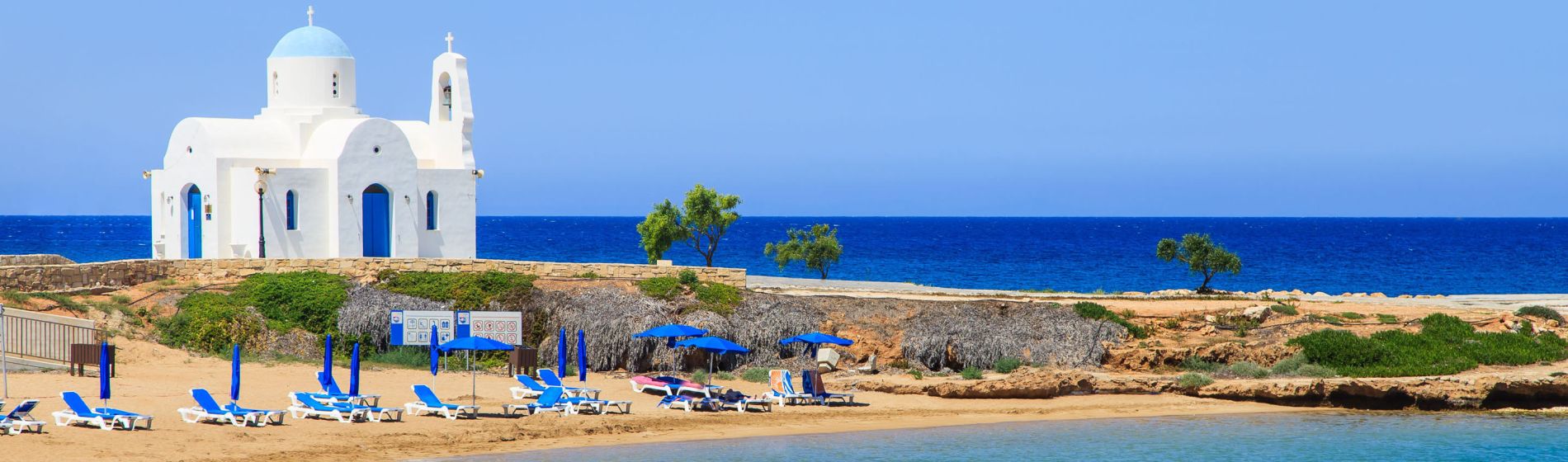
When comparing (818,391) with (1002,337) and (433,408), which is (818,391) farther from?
(433,408)

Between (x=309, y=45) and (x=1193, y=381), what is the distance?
2383 centimetres

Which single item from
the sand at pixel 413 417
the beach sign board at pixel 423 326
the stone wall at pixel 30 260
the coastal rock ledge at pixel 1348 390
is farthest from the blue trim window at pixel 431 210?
the coastal rock ledge at pixel 1348 390

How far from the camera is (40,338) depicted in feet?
89.8

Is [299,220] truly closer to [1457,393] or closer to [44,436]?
[44,436]

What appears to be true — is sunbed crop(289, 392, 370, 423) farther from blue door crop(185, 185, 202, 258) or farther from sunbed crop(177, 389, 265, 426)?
blue door crop(185, 185, 202, 258)

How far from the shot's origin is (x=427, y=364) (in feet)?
101

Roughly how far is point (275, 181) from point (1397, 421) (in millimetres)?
25821

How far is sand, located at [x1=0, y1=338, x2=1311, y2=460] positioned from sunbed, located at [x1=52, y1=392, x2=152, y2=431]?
0.17 m

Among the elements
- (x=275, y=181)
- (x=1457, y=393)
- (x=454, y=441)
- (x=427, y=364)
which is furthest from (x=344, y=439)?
(x=1457, y=393)

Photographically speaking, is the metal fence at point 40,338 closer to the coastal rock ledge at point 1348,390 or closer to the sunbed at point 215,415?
the sunbed at point 215,415

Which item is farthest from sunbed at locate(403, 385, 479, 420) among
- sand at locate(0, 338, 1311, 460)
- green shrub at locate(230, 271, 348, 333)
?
green shrub at locate(230, 271, 348, 333)

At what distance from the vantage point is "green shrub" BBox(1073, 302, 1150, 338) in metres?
32.9

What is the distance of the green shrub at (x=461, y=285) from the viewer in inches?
1312

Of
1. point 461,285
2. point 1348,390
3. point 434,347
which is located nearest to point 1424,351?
point 1348,390
